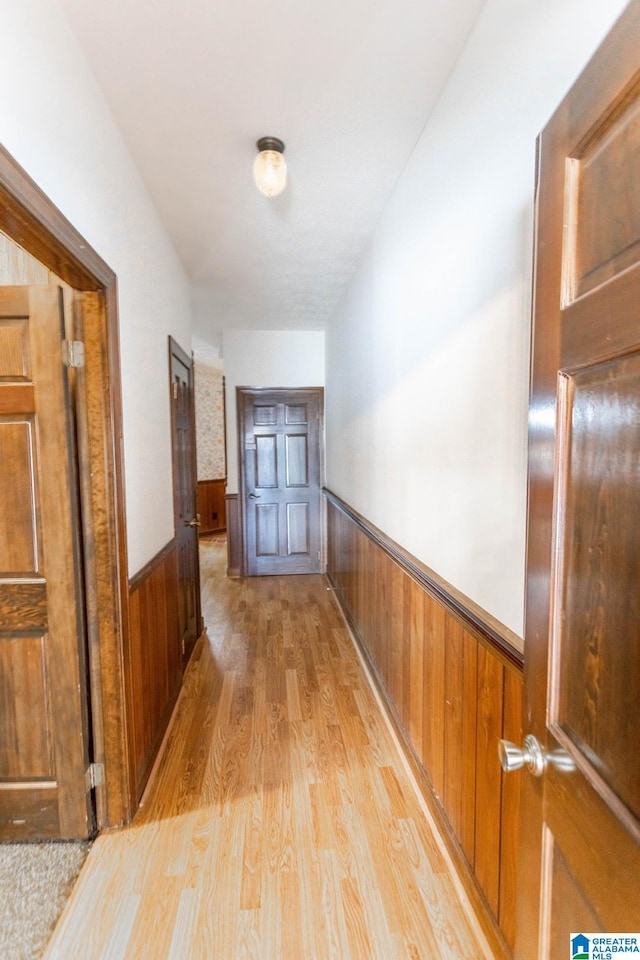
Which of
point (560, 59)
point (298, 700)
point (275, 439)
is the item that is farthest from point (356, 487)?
point (560, 59)

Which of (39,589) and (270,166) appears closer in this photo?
(39,589)

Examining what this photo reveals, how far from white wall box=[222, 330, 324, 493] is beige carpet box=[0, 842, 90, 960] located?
3.47m

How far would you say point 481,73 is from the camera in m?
1.31

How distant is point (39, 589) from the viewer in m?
1.59

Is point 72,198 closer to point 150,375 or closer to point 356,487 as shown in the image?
point 150,375

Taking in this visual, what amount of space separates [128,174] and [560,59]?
5.29 ft

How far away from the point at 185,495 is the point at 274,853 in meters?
1.99

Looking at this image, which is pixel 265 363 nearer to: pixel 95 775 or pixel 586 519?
pixel 95 775

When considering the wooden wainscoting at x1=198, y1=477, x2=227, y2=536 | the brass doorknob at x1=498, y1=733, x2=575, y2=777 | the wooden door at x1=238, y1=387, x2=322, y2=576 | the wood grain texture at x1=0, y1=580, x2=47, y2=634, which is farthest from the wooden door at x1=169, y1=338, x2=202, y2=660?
the wooden wainscoting at x1=198, y1=477, x2=227, y2=536

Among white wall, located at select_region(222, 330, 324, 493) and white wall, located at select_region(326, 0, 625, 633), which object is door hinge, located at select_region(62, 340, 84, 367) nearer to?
white wall, located at select_region(326, 0, 625, 633)

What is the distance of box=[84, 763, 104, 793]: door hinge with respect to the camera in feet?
5.55

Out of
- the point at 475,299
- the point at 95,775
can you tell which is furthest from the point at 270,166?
the point at 95,775

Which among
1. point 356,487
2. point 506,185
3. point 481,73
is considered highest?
point 481,73

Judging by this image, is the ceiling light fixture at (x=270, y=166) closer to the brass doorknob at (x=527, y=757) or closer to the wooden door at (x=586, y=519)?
the wooden door at (x=586, y=519)
